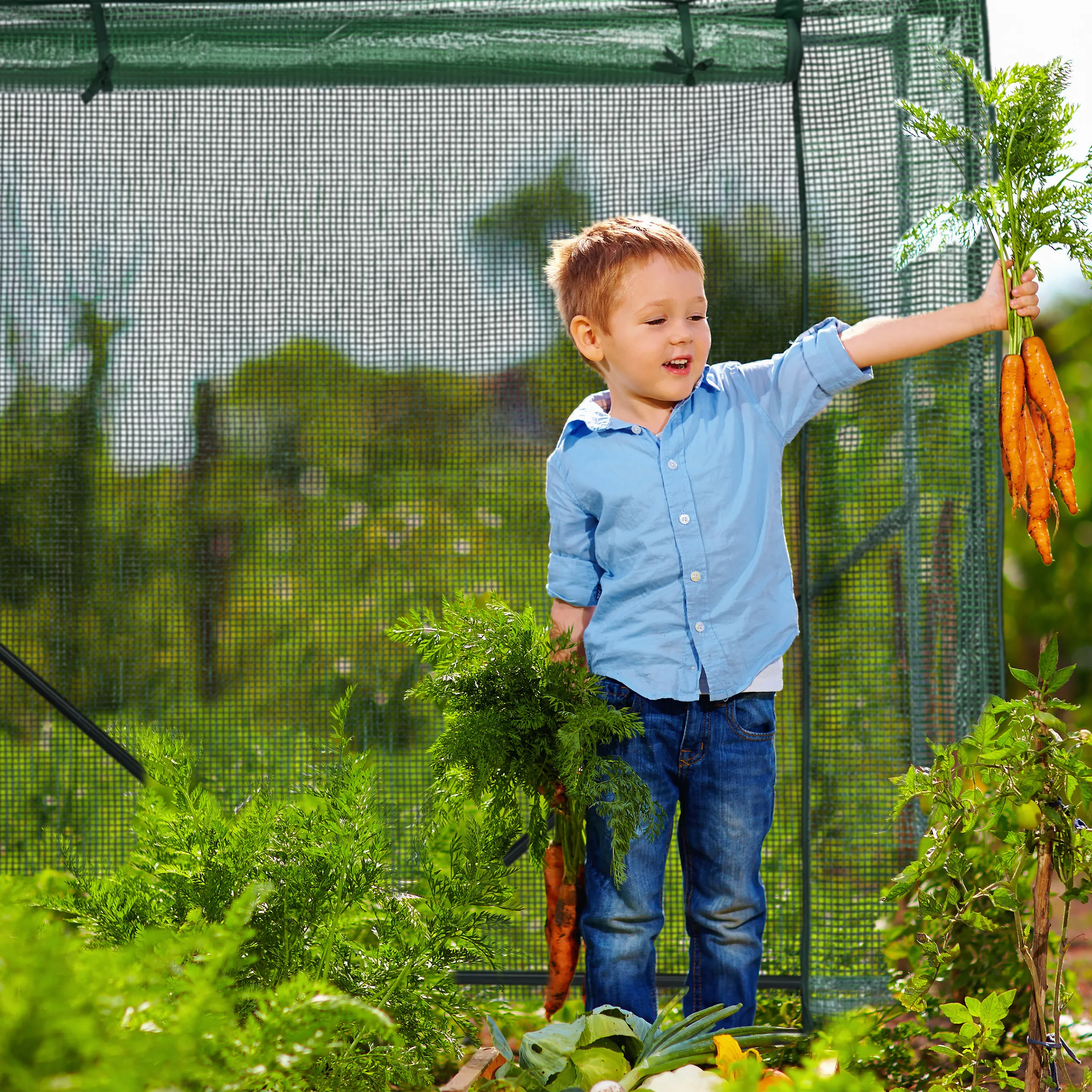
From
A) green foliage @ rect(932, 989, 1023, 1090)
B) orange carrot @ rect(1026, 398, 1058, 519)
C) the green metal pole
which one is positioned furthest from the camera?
the green metal pole

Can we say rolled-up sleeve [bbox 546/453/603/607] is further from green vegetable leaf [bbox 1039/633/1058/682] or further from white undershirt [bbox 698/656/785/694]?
green vegetable leaf [bbox 1039/633/1058/682]

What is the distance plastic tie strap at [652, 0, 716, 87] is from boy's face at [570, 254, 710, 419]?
3.16ft

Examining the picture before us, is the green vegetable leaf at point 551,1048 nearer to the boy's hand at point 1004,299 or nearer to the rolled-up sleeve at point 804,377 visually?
the rolled-up sleeve at point 804,377

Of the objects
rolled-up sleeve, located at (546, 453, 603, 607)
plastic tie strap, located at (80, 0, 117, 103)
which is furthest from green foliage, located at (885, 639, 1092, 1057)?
plastic tie strap, located at (80, 0, 117, 103)

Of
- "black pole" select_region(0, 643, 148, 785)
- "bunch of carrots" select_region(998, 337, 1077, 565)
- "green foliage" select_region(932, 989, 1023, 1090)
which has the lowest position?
"green foliage" select_region(932, 989, 1023, 1090)

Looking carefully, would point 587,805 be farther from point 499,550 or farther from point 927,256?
point 927,256

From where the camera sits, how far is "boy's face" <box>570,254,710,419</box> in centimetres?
199

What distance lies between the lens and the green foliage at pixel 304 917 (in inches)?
46.4

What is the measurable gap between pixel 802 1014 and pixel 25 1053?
209cm

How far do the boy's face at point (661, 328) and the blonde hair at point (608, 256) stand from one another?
17mm

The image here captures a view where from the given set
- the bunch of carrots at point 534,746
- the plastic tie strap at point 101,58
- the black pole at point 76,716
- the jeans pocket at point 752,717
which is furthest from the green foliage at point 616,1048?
the plastic tie strap at point 101,58

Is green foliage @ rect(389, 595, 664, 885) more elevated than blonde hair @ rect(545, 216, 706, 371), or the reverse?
blonde hair @ rect(545, 216, 706, 371)

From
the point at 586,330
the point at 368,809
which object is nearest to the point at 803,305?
the point at 586,330

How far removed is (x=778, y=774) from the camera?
276 centimetres
